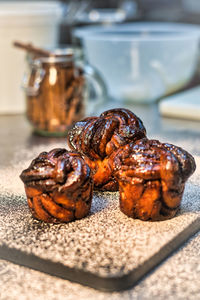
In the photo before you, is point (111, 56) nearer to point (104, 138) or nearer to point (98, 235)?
point (104, 138)

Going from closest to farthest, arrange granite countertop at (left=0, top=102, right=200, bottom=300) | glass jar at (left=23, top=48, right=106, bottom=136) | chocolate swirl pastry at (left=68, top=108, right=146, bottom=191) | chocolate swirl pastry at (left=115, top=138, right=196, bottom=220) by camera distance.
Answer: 1. granite countertop at (left=0, top=102, right=200, bottom=300)
2. chocolate swirl pastry at (left=115, top=138, right=196, bottom=220)
3. chocolate swirl pastry at (left=68, top=108, right=146, bottom=191)
4. glass jar at (left=23, top=48, right=106, bottom=136)

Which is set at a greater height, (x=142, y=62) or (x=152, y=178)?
(x=152, y=178)

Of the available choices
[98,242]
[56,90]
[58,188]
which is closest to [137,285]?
[98,242]

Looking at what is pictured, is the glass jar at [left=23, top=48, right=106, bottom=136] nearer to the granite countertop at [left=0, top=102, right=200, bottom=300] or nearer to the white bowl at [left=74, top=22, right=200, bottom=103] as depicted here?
the white bowl at [left=74, top=22, right=200, bottom=103]

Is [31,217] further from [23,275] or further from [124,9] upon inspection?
[124,9]

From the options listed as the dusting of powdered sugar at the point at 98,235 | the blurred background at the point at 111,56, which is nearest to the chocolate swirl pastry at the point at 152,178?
the dusting of powdered sugar at the point at 98,235

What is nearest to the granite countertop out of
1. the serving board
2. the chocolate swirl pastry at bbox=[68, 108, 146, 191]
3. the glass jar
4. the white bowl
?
the serving board

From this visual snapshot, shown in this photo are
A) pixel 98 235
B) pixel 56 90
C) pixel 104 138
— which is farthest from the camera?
pixel 56 90
